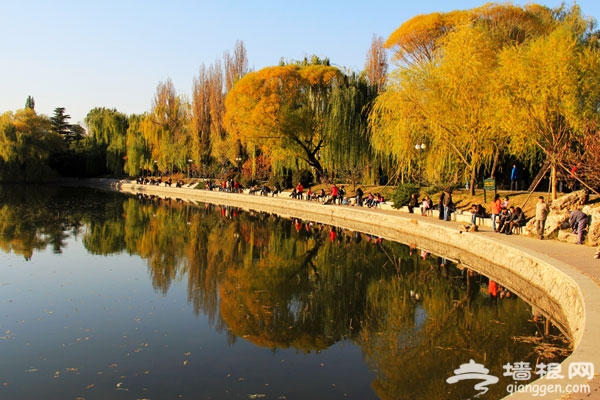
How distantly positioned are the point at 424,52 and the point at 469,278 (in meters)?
24.5

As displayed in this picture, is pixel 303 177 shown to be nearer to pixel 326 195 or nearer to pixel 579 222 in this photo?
pixel 326 195

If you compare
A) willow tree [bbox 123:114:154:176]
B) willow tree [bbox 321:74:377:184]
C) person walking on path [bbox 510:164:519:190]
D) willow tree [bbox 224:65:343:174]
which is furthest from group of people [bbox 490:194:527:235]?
willow tree [bbox 123:114:154:176]

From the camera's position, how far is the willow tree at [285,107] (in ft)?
106

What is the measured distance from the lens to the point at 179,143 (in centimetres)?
4903

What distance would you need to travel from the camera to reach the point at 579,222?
12.9m

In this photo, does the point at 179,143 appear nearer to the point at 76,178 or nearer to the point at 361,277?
the point at 76,178

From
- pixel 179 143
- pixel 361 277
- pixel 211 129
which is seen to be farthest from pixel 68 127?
pixel 361 277

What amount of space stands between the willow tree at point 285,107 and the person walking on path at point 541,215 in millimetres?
18626

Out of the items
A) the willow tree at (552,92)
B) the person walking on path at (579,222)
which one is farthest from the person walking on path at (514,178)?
the person walking on path at (579,222)

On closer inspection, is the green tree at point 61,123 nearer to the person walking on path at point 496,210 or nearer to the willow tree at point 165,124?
the willow tree at point 165,124

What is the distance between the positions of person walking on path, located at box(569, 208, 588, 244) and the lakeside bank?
0.35 meters

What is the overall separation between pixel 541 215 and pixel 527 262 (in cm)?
291

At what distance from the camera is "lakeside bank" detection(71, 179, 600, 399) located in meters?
6.87

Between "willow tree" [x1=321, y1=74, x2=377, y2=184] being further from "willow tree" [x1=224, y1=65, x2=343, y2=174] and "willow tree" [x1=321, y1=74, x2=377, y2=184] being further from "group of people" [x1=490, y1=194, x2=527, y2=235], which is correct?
"group of people" [x1=490, y1=194, x2=527, y2=235]
